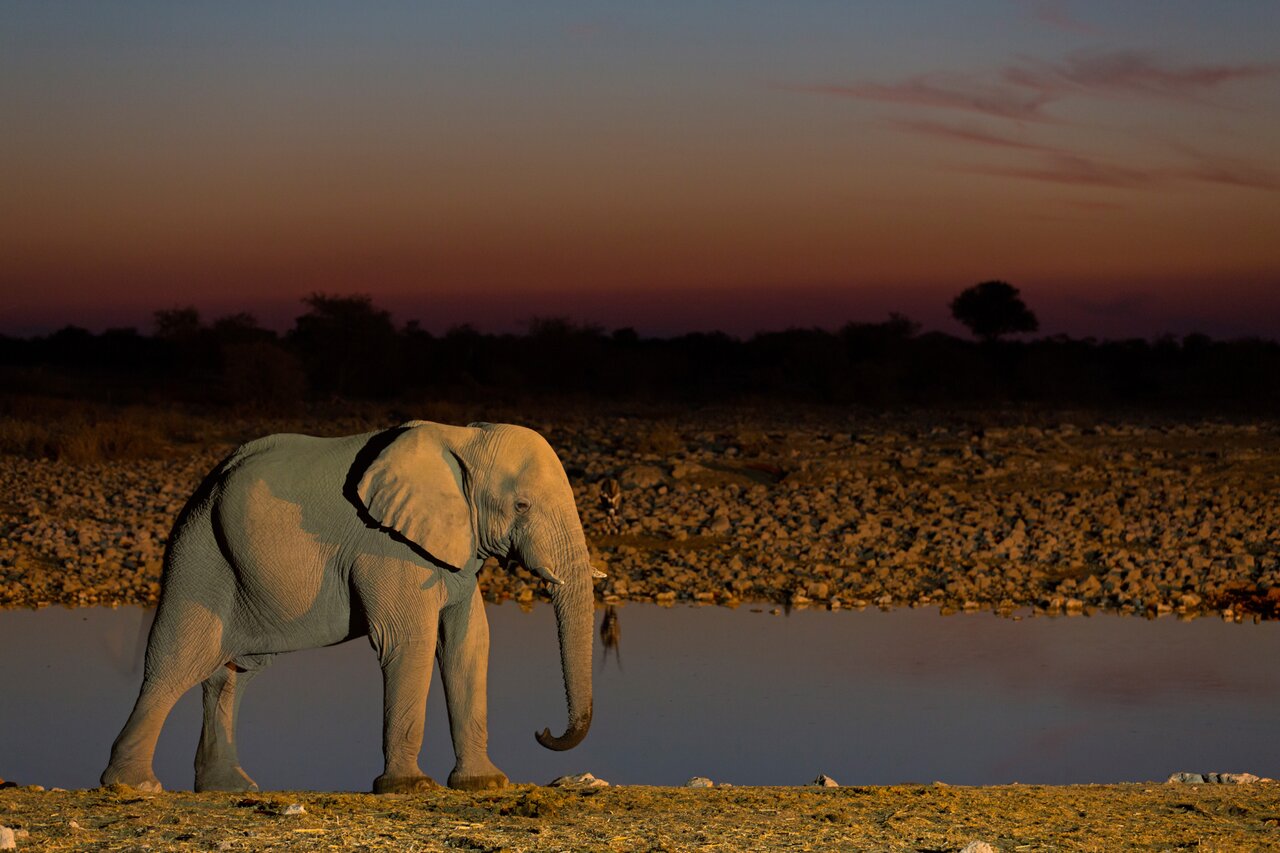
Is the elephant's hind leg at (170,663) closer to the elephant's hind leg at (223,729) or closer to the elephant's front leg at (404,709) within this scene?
the elephant's hind leg at (223,729)

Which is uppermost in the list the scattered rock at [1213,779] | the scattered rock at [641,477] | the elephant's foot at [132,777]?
the scattered rock at [641,477]

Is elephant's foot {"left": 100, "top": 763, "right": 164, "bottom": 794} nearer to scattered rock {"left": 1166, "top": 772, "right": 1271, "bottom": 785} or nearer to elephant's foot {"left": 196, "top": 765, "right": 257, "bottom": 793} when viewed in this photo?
elephant's foot {"left": 196, "top": 765, "right": 257, "bottom": 793}

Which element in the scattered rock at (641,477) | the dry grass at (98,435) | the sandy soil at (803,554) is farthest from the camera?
the dry grass at (98,435)

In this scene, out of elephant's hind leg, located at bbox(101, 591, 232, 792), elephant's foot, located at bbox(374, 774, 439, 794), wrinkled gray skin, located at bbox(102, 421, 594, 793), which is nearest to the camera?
elephant's foot, located at bbox(374, 774, 439, 794)

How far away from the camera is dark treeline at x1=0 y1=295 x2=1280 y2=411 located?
42.4m

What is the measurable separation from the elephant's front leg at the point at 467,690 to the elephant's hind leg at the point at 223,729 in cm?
83

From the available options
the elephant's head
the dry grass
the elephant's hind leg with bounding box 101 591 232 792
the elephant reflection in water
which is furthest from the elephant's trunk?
the dry grass

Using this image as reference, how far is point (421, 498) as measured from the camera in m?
7.46

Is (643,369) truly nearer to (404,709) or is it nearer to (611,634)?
(611,634)

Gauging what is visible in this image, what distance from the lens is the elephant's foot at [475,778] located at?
7668 mm

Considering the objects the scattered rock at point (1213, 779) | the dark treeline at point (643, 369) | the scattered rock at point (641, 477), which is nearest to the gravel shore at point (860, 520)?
the scattered rock at point (641, 477)

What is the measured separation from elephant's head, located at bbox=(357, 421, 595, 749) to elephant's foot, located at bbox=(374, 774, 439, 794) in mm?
541

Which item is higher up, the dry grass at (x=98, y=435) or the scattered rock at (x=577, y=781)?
the dry grass at (x=98, y=435)

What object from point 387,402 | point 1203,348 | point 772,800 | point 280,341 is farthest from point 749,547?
point 1203,348
